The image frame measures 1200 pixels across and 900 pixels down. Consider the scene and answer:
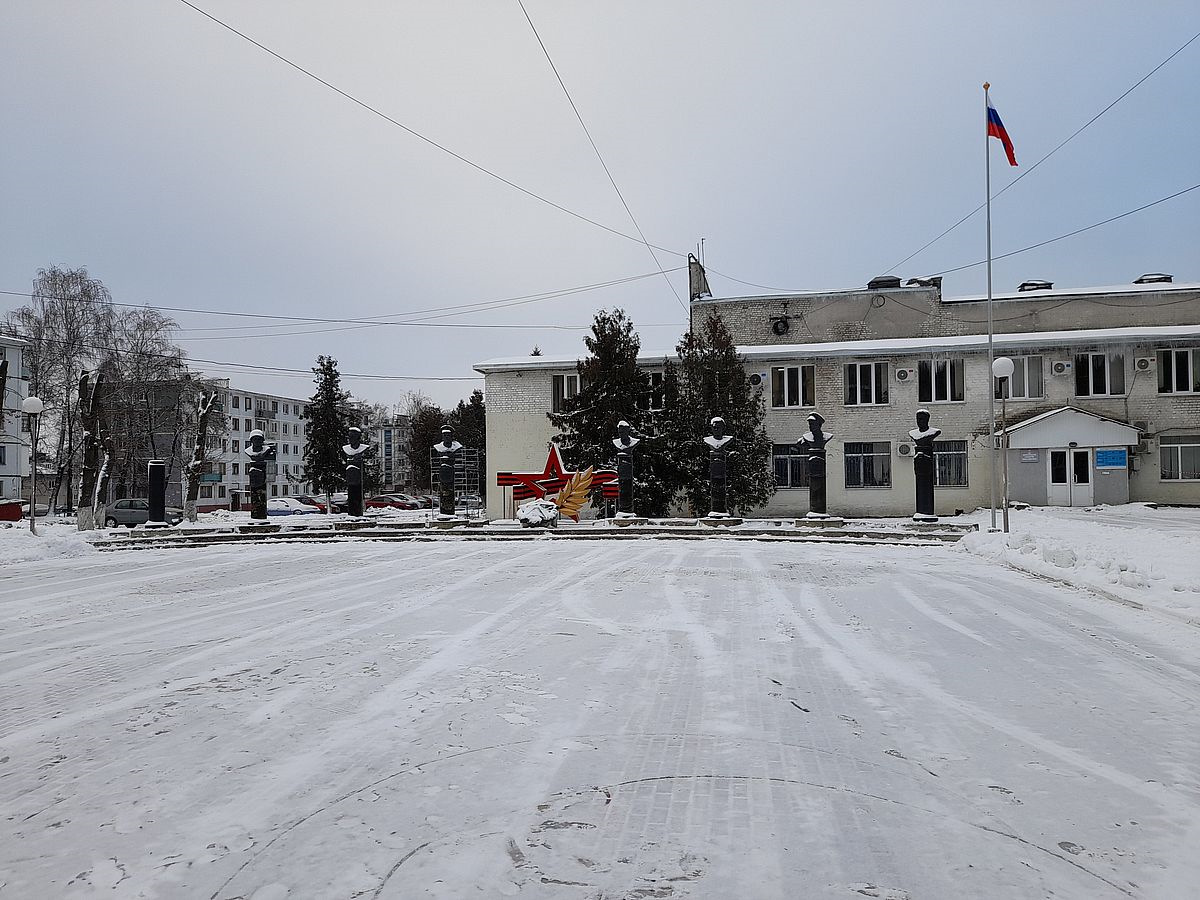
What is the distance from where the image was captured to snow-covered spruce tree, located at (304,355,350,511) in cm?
6519

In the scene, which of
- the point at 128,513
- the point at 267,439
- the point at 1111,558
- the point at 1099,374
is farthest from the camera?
the point at 267,439

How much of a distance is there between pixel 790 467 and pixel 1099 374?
12.4 meters

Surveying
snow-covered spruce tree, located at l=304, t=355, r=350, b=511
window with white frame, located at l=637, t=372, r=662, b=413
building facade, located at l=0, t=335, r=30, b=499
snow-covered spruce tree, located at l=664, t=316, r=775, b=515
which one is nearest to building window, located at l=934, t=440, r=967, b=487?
snow-covered spruce tree, located at l=664, t=316, r=775, b=515

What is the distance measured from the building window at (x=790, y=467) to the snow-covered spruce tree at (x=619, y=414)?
5087 millimetres

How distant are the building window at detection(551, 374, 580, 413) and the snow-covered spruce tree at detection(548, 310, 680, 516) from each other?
3.74m

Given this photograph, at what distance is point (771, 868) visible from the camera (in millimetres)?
3182

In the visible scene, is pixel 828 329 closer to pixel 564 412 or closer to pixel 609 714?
pixel 564 412

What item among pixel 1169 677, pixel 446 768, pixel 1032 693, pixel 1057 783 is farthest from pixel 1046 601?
pixel 446 768

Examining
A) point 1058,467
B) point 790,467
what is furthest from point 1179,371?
point 790,467

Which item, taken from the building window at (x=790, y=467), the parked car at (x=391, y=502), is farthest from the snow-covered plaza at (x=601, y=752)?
the parked car at (x=391, y=502)

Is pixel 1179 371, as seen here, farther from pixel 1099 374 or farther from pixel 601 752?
pixel 601 752

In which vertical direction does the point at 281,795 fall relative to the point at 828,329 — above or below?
below

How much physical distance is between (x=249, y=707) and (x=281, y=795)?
64.9 inches

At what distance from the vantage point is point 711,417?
30.9 m
